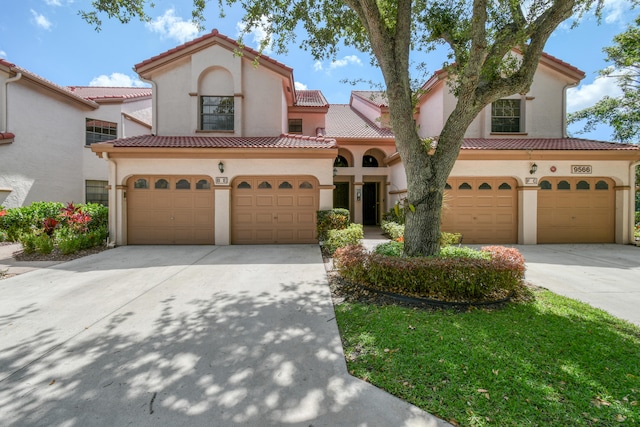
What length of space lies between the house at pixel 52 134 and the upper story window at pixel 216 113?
286 inches

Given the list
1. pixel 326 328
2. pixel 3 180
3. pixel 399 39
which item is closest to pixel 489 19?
pixel 399 39

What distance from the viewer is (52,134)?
1323 centimetres

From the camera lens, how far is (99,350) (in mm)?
3330

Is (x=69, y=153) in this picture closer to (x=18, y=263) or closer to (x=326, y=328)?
(x=18, y=263)

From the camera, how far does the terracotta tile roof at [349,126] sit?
51.1 feet

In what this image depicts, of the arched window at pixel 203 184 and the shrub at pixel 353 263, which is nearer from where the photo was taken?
the shrub at pixel 353 263

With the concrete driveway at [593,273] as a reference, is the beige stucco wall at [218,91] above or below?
above

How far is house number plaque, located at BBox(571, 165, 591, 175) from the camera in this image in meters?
10.6

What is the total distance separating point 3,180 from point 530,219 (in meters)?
21.4

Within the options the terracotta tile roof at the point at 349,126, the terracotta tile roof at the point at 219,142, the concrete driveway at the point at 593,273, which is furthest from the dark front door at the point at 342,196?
the concrete driveway at the point at 593,273

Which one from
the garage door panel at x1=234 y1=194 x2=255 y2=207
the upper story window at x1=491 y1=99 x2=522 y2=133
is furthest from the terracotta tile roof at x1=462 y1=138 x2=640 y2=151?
the garage door panel at x1=234 y1=194 x2=255 y2=207

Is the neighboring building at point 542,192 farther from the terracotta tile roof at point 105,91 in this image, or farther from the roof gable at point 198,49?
the terracotta tile roof at point 105,91

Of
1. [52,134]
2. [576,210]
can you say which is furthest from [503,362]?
[52,134]

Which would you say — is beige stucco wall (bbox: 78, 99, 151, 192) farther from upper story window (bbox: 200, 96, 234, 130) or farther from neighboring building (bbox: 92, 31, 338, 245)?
upper story window (bbox: 200, 96, 234, 130)
